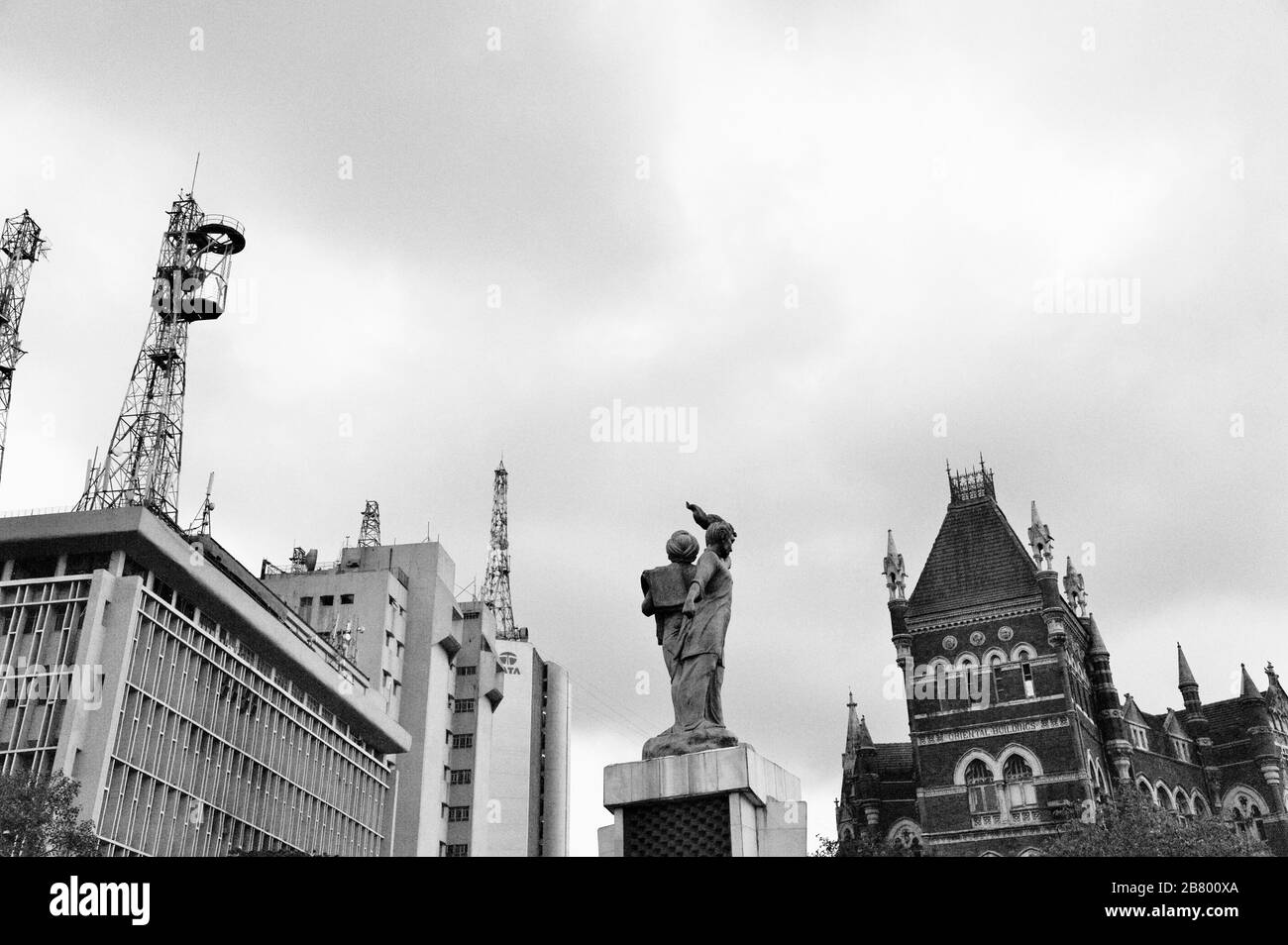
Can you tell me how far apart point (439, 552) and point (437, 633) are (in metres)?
7.08

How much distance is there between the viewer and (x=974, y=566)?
77875mm

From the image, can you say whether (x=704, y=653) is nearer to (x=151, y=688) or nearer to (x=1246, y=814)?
(x=151, y=688)

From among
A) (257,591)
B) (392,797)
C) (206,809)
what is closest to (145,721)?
(206,809)

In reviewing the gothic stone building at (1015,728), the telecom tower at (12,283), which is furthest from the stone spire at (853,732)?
the telecom tower at (12,283)

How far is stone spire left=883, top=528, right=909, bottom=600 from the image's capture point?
7856cm

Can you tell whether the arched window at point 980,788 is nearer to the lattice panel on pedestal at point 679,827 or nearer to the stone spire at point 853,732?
the stone spire at point 853,732

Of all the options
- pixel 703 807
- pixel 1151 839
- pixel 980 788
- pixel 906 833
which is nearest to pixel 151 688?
pixel 1151 839

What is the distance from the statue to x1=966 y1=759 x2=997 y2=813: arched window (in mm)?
62290

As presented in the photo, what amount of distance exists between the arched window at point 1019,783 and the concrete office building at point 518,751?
46200 millimetres

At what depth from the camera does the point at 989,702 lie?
71.3 m

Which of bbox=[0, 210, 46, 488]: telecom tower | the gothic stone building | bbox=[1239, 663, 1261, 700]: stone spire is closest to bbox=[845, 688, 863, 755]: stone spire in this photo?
the gothic stone building

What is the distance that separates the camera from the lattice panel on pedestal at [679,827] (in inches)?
431

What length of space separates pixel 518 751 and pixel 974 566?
58913 millimetres
